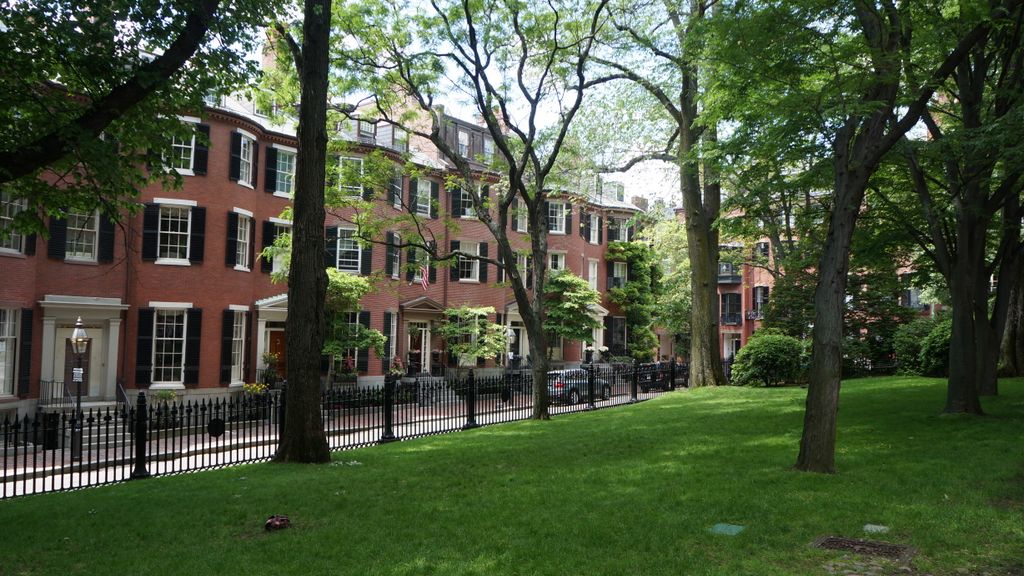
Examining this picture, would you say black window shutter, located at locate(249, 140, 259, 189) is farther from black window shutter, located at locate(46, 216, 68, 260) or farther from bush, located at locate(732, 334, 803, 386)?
bush, located at locate(732, 334, 803, 386)

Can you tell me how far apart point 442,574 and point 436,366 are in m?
27.9

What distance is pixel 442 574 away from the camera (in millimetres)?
5273

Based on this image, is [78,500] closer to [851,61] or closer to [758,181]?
[851,61]

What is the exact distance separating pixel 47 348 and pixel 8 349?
1315 millimetres

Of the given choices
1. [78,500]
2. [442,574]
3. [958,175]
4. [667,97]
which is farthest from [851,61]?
[667,97]

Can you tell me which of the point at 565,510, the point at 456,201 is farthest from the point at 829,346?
the point at 456,201

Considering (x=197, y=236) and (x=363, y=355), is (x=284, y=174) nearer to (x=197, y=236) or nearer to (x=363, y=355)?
(x=197, y=236)

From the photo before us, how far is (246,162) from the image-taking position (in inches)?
979

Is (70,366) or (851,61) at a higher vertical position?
(851,61)

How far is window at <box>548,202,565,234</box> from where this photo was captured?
39.5 metres

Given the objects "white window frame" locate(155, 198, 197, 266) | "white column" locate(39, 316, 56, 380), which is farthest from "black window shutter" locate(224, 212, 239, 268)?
"white column" locate(39, 316, 56, 380)

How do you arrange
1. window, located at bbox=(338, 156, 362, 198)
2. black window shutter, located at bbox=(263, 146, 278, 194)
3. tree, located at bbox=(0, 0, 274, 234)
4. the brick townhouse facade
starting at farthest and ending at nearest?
black window shutter, located at bbox=(263, 146, 278, 194)
the brick townhouse facade
window, located at bbox=(338, 156, 362, 198)
tree, located at bbox=(0, 0, 274, 234)

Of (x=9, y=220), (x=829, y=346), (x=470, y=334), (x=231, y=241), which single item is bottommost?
(x=829, y=346)

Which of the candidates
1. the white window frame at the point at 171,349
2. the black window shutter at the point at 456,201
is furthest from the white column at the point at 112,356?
the black window shutter at the point at 456,201
